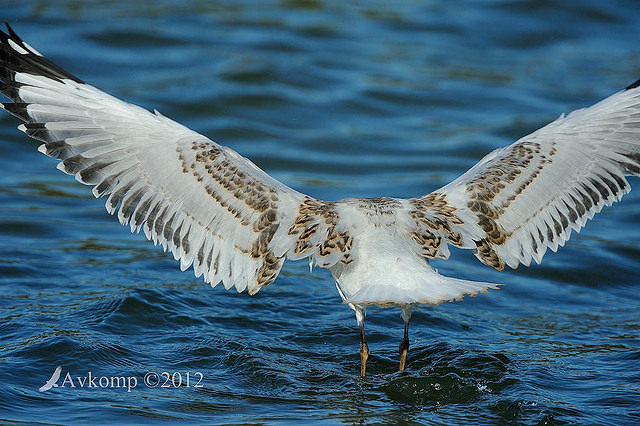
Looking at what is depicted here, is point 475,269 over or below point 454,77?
→ below

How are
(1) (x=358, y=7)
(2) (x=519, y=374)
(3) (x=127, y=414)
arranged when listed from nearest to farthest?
(3) (x=127, y=414) → (2) (x=519, y=374) → (1) (x=358, y=7)

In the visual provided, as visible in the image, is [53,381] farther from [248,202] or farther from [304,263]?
[304,263]

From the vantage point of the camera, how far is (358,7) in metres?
17.7

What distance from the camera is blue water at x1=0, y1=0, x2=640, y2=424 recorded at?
6113mm

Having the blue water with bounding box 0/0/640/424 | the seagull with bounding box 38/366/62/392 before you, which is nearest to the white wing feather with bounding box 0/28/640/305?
the blue water with bounding box 0/0/640/424

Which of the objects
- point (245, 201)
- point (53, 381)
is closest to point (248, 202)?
point (245, 201)

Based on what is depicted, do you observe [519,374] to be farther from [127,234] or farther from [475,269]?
[127,234]

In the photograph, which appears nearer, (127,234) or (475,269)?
(475,269)

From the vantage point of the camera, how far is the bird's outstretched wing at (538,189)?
6344 mm

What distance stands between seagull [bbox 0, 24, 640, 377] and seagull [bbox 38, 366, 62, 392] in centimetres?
110

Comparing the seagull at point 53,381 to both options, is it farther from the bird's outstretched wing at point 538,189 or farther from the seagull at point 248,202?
the bird's outstretched wing at point 538,189

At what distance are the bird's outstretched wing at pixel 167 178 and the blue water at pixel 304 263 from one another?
0.83 meters

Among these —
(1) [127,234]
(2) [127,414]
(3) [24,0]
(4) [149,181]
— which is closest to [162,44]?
(3) [24,0]

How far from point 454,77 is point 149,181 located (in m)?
9.54
